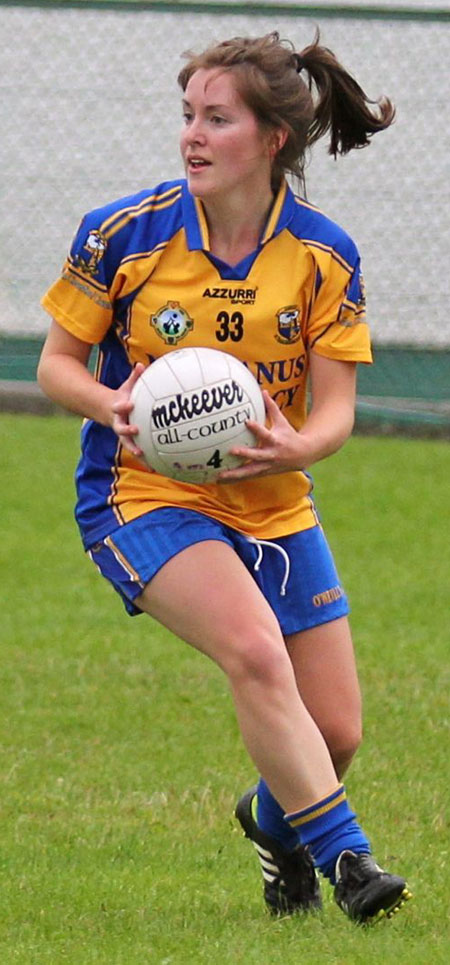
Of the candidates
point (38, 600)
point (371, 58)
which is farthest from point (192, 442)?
point (371, 58)

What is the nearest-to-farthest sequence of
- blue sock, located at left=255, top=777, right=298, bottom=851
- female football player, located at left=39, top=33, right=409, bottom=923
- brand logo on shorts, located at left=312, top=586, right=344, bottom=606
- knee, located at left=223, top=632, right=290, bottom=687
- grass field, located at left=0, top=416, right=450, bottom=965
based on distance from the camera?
knee, located at left=223, top=632, right=290, bottom=687, female football player, located at left=39, top=33, right=409, bottom=923, grass field, located at left=0, top=416, right=450, bottom=965, brand logo on shorts, located at left=312, top=586, right=344, bottom=606, blue sock, located at left=255, top=777, right=298, bottom=851

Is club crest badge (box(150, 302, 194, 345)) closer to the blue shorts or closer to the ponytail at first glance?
the blue shorts

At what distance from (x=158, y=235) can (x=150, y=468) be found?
0.59m

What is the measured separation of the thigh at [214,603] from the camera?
430 cm

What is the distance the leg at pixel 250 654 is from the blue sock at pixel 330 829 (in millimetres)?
28

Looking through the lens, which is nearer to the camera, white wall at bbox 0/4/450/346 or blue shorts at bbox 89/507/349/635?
blue shorts at bbox 89/507/349/635

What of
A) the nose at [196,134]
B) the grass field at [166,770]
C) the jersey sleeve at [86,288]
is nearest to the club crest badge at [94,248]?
the jersey sleeve at [86,288]

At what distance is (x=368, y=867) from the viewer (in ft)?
14.3

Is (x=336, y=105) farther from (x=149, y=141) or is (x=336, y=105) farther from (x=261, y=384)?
(x=149, y=141)

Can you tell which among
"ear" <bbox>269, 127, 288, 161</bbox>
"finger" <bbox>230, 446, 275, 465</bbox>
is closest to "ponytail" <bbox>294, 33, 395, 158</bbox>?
"ear" <bbox>269, 127, 288, 161</bbox>

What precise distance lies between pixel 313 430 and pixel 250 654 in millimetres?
590

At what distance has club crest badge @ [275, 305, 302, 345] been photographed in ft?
15.0

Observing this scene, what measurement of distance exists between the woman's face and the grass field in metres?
1.81

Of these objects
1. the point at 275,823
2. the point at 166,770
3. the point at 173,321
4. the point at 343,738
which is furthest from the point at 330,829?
the point at 166,770
